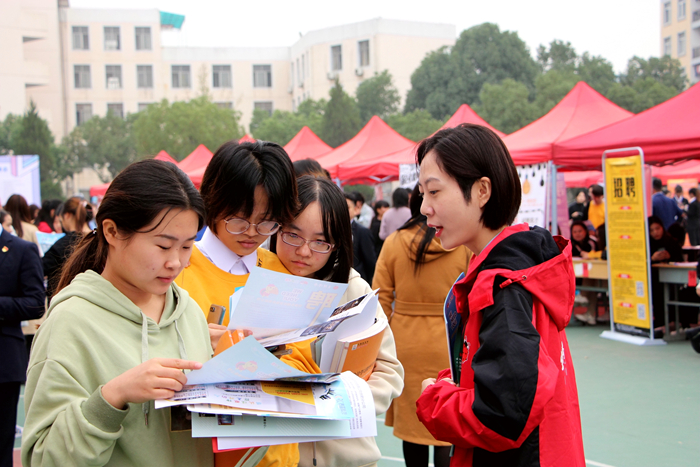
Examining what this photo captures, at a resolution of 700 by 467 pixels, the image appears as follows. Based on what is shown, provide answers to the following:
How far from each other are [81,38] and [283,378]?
51384 millimetres

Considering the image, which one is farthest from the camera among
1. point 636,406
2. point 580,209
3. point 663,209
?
point 580,209

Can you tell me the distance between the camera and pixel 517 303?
1305 millimetres

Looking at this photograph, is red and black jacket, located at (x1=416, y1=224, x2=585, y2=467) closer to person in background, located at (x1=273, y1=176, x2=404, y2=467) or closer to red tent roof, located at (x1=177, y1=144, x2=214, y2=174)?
person in background, located at (x1=273, y1=176, x2=404, y2=467)

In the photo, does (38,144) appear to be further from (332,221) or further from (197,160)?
(332,221)

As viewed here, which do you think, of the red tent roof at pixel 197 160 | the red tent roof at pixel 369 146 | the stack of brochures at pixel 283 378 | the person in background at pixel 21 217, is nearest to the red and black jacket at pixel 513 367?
the stack of brochures at pixel 283 378

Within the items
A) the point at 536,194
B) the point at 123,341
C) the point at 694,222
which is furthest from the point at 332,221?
the point at 694,222

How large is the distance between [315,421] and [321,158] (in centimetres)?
1248

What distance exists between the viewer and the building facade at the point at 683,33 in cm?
4241

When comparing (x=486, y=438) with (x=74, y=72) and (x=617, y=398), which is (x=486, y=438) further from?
(x=74, y=72)

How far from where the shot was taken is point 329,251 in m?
1.96

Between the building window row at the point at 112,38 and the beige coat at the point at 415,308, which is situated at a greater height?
the building window row at the point at 112,38

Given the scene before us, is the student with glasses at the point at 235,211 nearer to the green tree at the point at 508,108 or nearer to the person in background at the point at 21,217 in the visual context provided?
the person in background at the point at 21,217

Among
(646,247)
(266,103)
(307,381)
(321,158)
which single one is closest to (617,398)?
(646,247)

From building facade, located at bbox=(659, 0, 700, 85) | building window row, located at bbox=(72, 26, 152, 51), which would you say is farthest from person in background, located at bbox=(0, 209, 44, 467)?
building window row, located at bbox=(72, 26, 152, 51)
